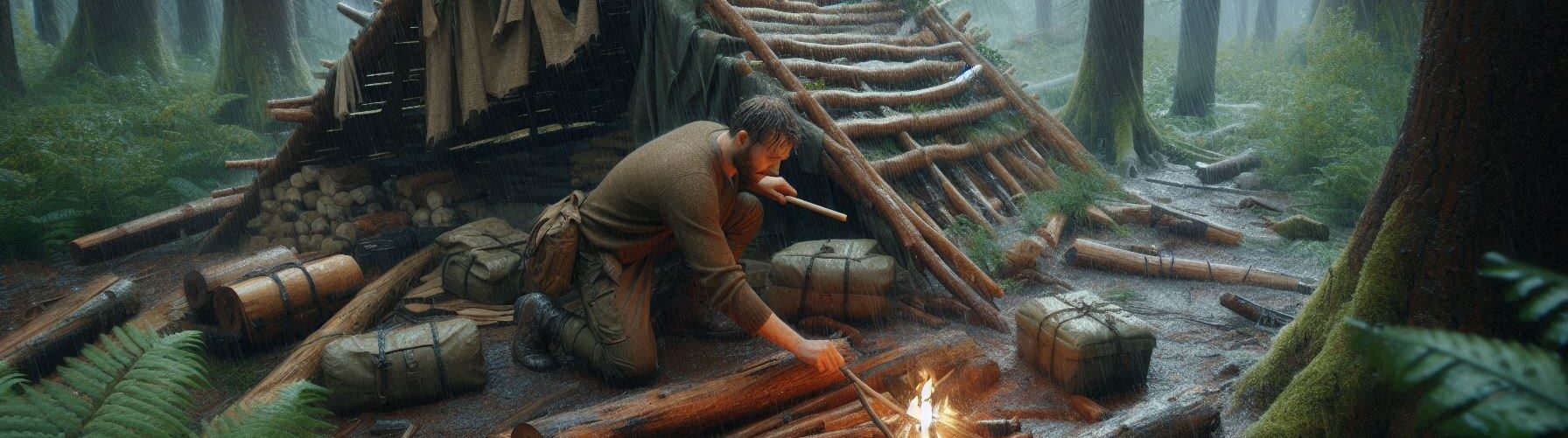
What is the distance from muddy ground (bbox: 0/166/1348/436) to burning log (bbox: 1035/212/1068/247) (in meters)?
0.11

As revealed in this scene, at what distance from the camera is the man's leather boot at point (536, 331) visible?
190 inches

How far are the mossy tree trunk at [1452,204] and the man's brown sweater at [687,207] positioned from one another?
7.40 feet

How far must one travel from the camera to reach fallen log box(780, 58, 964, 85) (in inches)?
255

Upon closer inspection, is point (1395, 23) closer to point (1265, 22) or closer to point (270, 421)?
point (270, 421)

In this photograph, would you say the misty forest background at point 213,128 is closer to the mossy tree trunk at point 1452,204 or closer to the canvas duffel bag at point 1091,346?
the canvas duffel bag at point 1091,346

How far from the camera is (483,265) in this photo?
235 inches

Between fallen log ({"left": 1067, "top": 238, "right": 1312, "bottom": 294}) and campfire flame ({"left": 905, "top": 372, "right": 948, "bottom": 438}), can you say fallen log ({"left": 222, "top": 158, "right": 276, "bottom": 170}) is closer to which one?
campfire flame ({"left": 905, "top": 372, "right": 948, "bottom": 438})

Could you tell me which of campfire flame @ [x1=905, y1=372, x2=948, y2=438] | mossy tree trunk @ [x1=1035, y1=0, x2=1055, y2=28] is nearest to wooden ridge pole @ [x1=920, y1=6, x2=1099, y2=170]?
campfire flame @ [x1=905, y1=372, x2=948, y2=438]

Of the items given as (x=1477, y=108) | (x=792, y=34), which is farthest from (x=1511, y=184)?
(x=792, y=34)

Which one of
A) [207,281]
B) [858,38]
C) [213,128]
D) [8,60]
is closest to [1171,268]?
[858,38]

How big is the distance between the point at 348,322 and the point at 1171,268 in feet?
18.7

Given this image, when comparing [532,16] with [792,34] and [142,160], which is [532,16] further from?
[142,160]

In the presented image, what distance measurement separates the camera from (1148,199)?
25.7 feet

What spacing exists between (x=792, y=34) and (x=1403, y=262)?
4.77 m
